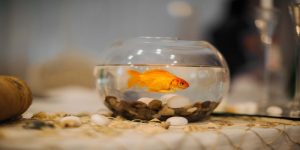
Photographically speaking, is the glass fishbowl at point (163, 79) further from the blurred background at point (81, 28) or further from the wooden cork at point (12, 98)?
the blurred background at point (81, 28)

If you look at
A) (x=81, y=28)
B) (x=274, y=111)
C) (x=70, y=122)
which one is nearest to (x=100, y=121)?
(x=70, y=122)

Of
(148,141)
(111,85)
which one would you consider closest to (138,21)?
(111,85)

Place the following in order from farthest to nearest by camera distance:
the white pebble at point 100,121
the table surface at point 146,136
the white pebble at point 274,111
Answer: the white pebble at point 274,111, the white pebble at point 100,121, the table surface at point 146,136

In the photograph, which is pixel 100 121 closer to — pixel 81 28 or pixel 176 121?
pixel 176 121

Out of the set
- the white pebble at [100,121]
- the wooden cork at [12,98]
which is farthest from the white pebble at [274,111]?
the wooden cork at [12,98]

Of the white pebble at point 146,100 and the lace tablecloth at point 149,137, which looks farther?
the white pebble at point 146,100

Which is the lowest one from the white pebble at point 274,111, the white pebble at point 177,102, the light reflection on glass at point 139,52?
the white pebble at point 274,111

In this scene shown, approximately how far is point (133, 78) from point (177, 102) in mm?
85

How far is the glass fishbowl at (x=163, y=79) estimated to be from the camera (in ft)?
1.89

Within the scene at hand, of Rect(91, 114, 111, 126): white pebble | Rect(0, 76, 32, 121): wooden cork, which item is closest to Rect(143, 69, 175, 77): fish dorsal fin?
Rect(91, 114, 111, 126): white pebble

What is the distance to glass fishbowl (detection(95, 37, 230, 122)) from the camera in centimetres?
58

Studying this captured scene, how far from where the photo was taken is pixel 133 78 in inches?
23.1

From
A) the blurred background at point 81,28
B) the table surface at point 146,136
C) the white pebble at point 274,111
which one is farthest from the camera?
the blurred background at point 81,28

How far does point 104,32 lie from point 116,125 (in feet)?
6.85
